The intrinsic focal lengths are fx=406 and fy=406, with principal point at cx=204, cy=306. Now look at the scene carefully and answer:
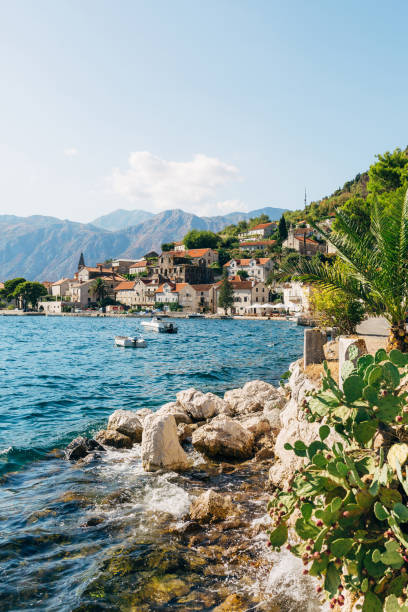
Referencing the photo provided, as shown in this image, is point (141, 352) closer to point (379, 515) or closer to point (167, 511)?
point (167, 511)

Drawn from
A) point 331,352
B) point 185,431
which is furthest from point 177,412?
A: point 331,352

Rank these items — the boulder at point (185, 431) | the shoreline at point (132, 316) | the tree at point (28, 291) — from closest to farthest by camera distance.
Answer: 1. the boulder at point (185, 431)
2. the shoreline at point (132, 316)
3. the tree at point (28, 291)

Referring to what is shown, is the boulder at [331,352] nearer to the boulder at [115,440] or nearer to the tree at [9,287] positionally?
the boulder at [115,440]

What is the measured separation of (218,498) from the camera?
7.62 meters

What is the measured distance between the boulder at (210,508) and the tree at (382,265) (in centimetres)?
546

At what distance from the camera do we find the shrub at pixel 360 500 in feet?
10.5

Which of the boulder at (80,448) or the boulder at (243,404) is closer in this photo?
the boulder at (80,448)

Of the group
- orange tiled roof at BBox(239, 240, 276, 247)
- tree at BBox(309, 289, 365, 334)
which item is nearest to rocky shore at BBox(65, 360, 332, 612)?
tree at BBox(309, 289, 365, 334)

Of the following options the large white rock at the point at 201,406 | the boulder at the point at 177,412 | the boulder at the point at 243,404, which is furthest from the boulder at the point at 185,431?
the boulder at the point at 243,404

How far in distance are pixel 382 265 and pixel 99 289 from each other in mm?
136601

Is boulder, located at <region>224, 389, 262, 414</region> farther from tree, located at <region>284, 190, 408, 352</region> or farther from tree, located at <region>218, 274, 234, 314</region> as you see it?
tree, located at <region>218, 274, 234, 314</region>

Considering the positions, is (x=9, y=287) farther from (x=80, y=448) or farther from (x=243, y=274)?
(x=80, y=448)

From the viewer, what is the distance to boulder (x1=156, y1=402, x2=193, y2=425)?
1314cm

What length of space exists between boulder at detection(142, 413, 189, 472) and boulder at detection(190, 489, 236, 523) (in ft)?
7.39
